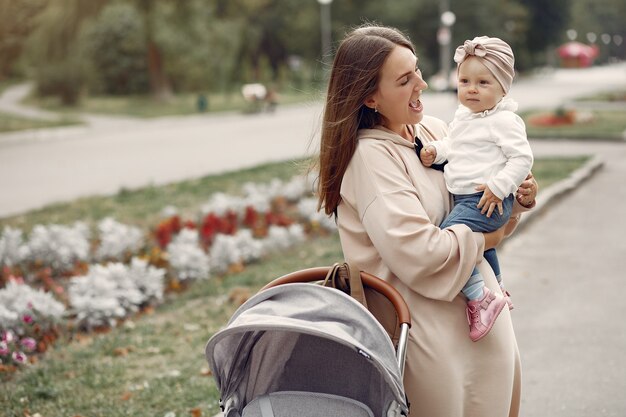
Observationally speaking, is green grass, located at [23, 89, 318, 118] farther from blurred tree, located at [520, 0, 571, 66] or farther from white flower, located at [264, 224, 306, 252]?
blurred tree, located at [520, 0, 571, 66]

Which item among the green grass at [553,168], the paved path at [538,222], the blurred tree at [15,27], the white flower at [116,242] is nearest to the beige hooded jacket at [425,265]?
the paved path at [538,222]

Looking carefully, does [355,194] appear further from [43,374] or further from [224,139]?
[224,139]

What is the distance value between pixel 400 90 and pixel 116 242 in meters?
4.86

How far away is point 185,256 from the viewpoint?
6348mm

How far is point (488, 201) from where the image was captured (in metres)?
2.40

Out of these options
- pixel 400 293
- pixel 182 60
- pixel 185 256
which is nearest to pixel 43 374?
pixel 185 256

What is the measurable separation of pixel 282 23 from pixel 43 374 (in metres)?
59.5

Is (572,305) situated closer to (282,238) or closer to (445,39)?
(282,238)

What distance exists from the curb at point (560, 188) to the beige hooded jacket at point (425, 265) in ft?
17.6

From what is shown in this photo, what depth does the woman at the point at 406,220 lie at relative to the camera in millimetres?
2344

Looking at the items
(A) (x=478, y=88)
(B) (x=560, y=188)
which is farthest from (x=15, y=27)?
(A) (x=478, y=88)

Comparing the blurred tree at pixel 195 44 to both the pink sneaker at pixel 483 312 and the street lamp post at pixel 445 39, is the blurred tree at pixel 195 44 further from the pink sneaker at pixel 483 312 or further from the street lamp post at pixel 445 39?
the pink sneaker at pixel 483 312

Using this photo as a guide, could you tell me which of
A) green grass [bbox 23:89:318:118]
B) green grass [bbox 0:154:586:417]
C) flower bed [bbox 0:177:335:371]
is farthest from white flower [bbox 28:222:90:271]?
green grass [bbox 23:89:318:118]

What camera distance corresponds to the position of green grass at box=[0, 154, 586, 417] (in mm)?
4035
